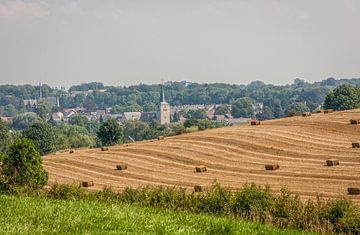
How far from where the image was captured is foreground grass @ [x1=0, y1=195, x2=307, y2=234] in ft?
55.9

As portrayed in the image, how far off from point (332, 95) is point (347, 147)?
73.4 meters

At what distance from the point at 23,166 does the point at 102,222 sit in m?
23.1

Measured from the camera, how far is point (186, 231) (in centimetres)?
1769

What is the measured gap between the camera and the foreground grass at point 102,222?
17047 millimetres

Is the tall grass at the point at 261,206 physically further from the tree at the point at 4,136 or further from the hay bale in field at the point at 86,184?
the tree at the point at 4,136

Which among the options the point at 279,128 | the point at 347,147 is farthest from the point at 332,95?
the point at 347,147

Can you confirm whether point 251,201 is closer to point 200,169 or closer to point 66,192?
point 66,192

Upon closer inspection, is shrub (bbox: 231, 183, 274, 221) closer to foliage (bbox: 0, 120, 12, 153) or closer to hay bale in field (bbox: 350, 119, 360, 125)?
hay bale in field (bbox: 350, 119, 360, 125)

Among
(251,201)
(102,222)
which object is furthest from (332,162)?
(102,222)

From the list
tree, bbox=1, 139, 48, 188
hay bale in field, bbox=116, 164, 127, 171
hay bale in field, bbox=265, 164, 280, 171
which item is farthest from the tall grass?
hay bale in field, bbox=116, 164, 127, 171

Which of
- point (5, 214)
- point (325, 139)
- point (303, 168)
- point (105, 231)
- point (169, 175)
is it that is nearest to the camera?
point (105, 231)

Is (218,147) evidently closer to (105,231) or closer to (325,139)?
(325,139)

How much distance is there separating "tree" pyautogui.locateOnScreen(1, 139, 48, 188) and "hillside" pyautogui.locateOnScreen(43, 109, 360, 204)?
13.7ft

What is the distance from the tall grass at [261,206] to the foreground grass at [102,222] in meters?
3.74
